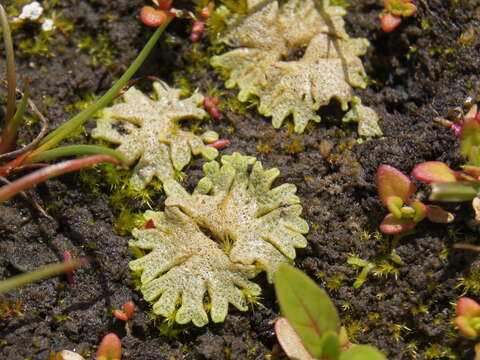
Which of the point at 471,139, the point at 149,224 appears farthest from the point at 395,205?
the point at 149,224

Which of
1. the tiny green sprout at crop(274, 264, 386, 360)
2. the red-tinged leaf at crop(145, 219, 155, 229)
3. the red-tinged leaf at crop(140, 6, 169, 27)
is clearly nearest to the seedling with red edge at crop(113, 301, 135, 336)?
the red-tinged leaf at crop(145, 219, 155, 229)

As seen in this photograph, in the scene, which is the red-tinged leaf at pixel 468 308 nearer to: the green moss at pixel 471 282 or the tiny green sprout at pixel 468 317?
the tiny green sprout at pixel 468 317

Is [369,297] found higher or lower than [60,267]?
lower

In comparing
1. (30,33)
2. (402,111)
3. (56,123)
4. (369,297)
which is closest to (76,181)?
(56,123)

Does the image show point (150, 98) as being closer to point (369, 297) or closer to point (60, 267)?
point (60, 267)

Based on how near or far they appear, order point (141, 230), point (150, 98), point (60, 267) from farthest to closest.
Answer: point (150, 98) → point (141, 230) → point (60, 267)

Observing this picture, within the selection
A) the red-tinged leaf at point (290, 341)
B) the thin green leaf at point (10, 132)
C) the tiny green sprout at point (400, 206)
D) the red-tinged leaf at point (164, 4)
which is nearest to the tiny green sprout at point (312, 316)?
the red-tinged leaf at point (290, 341)

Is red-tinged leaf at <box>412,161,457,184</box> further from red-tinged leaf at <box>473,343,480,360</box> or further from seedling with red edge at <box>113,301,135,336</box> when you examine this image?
seedling with red edge at <box>113,301,135,336</box>

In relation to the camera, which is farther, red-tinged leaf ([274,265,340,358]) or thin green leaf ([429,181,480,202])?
thin green leaf ([429,181,480,202])
